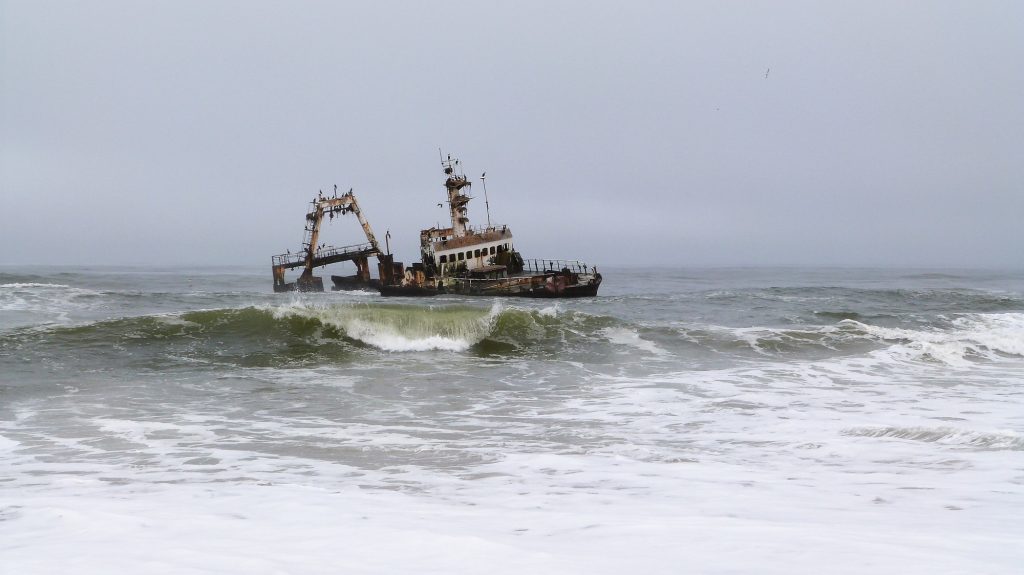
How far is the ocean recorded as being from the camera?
3875mm

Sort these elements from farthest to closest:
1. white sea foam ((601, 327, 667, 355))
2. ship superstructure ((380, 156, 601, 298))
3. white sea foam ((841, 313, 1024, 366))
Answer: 1. ship superstructure ((380, 156, 601, 298))
2. white sea foam ((601, 327, 667, 355))
3. white sea foam ((841, 313, 1024, 366))

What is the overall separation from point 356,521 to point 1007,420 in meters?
8.42

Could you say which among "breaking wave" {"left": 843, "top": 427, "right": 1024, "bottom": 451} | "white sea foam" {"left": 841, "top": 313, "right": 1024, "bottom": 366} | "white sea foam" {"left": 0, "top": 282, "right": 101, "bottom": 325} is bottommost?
"white sea foam" {"left": 841, "top": 313, "right": 1024, "bottom": 366}

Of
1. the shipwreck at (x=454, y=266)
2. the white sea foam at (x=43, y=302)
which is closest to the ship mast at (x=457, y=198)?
the shipwreck at (x=454, y=266)

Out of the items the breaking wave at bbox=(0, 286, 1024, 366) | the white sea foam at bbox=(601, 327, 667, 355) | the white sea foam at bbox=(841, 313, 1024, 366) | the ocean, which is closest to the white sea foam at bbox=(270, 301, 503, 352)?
the breaking wave at bbox=(0, 286, 1024, 366)

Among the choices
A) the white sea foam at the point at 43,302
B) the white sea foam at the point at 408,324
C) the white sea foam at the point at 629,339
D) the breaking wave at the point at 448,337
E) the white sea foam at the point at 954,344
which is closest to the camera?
the white sea foam at the point at 954,344

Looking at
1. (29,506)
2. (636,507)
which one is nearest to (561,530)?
(636,507)

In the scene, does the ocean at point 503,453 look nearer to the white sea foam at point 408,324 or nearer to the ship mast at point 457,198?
the white sea foam at point 408,324

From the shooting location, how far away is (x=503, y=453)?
24.7ft

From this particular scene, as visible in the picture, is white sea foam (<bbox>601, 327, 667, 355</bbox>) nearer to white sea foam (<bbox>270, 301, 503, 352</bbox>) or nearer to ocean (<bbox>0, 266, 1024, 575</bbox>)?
ocean (<bbox>0, 266, 1024, 575</bbox>)

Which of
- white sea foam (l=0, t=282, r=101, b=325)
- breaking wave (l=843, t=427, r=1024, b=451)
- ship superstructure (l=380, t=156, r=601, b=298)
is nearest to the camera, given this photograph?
breaking wave (l=843, t=427, r=1024, b=451)

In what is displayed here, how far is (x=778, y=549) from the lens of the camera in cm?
377

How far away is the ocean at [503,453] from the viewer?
12.7 ft

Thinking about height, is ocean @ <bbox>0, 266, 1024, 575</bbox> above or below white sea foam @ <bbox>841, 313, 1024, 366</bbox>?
above
